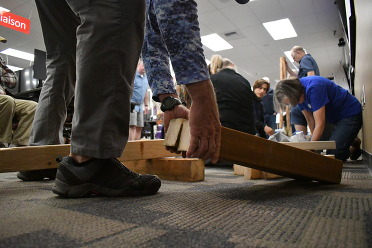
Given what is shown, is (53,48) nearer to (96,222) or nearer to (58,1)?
(58,1)

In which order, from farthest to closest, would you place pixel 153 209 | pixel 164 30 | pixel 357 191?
pixel 357 191
pixel 164 30
pixel 153 209

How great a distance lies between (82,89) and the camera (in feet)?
2.36

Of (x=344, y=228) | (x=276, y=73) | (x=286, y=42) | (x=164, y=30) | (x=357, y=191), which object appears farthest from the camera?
(x=276, y=73)

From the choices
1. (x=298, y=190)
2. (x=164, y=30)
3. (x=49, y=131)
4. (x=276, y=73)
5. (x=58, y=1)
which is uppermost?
(x=276, y=73)

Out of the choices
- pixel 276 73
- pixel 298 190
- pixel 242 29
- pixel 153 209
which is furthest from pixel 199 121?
pixel 276 73

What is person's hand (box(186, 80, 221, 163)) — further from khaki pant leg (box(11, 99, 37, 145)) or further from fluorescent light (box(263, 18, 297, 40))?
fluorescent light (box(263, 18, 297, 40))

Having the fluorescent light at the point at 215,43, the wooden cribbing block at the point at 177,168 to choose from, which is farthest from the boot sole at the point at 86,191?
the fluorescent light at the point at 215,43

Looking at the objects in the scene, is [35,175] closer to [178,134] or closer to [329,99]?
[178,134]

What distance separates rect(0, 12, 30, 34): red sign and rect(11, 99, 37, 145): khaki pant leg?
309cm

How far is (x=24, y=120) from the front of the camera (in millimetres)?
1961

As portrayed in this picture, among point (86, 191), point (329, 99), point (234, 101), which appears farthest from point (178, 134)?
point (329, 99)

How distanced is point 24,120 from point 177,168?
136 centimetres

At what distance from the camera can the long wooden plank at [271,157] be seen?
2.53 feet

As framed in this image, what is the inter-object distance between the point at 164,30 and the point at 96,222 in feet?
1.70
